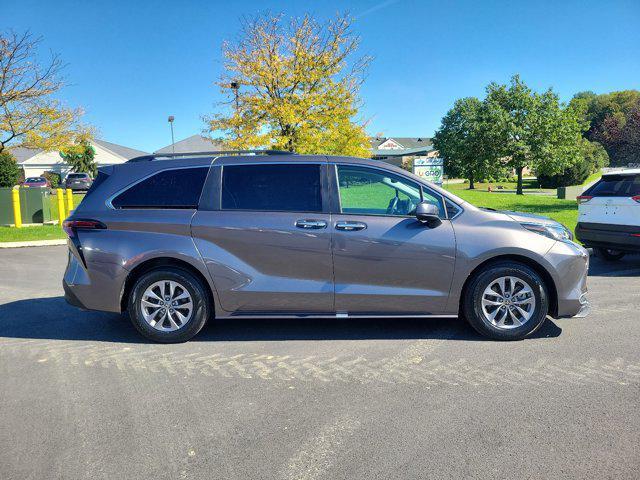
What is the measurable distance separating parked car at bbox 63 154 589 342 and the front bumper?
0.01 m

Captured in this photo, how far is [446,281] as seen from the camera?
4754 millimetres

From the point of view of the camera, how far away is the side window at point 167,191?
4938 millimetres

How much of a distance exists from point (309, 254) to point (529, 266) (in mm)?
2125

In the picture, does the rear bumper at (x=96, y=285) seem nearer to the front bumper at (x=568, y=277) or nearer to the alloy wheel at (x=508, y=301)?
the alloy wheel at (x=508, y=301)

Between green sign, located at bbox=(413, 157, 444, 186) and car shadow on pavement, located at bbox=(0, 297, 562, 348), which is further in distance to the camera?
green sign, located at bbox=(413, 157, 444, 186)

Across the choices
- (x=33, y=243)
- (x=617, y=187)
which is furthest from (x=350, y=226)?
(x=33, y=243)

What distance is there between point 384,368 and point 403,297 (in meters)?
0.82

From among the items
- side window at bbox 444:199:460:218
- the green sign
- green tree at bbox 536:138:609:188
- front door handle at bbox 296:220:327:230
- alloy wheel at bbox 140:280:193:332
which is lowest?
alloy wheel at bbox 140:280:193:332

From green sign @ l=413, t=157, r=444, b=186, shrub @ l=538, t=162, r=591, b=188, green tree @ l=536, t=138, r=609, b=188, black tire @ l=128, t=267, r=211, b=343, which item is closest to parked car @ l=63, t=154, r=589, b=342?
black tire @ l=128, t=267, r=211, b=343

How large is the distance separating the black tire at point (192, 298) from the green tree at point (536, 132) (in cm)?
3514

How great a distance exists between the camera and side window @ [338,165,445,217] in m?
4.85

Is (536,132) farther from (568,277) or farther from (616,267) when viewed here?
(568,277)

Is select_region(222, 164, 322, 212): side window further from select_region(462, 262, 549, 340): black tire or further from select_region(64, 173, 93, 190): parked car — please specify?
select_region(64, 173, 93, 190): parked car

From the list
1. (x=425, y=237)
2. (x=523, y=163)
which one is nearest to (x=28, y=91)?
(x=425, y=237)
